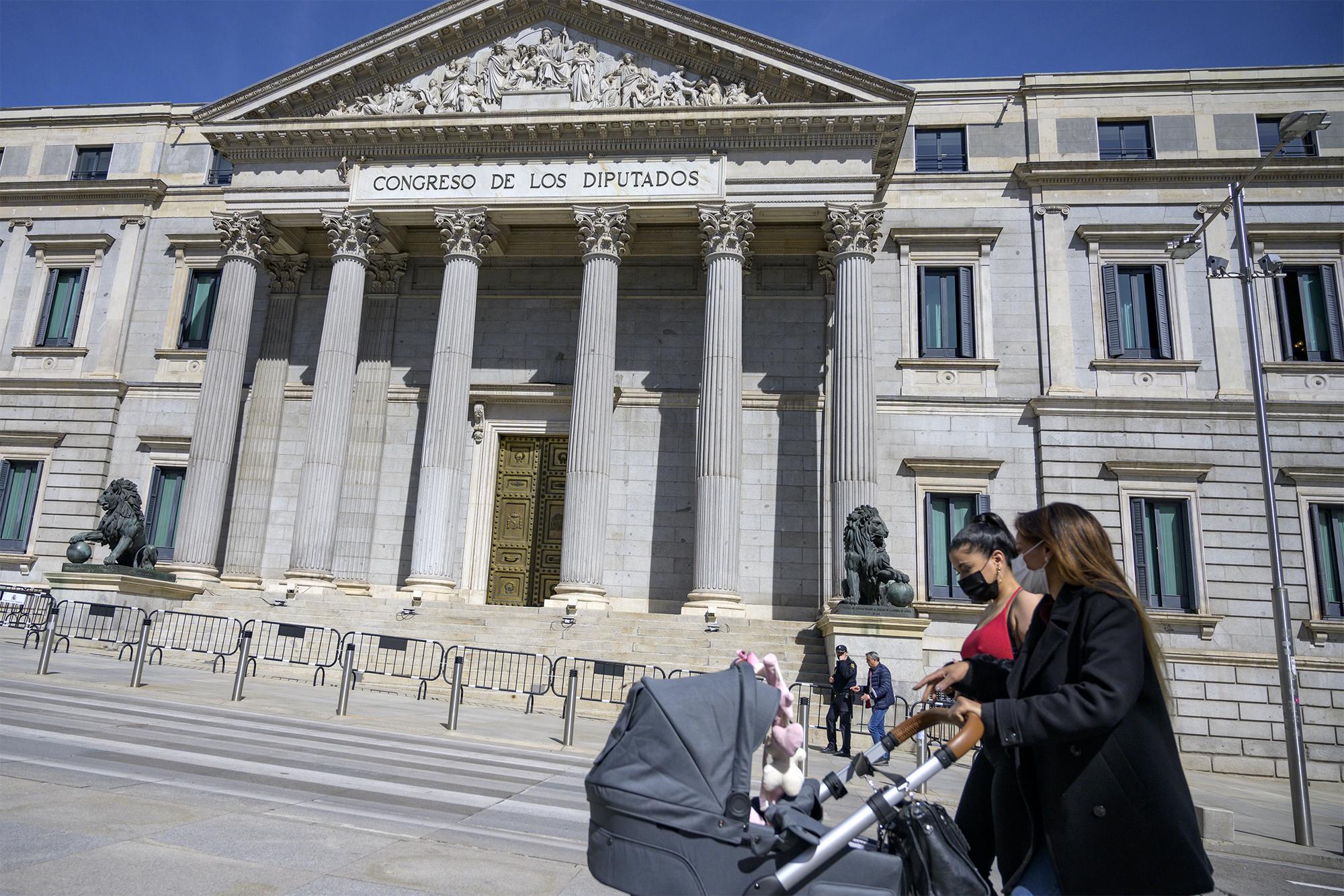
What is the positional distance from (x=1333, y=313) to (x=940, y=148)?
446 inches

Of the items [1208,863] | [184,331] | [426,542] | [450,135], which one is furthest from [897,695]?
[184,331]

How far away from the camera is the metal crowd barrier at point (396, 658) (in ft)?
63.2

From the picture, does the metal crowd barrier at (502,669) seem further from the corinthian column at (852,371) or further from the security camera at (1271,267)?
the security camera at (1271,267)

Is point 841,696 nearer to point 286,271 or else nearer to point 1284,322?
point 1284,322

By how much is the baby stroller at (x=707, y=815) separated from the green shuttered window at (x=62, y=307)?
1325 inches

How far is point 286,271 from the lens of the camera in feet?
96.9

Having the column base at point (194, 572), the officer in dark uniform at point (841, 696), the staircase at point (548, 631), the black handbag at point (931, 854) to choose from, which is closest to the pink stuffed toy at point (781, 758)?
the black handbag at point (931, 854)

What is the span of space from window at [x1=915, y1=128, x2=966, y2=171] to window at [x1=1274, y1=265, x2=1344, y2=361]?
918 centimetres

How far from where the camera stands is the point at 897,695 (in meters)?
19.0

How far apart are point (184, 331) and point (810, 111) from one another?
21.0 metres

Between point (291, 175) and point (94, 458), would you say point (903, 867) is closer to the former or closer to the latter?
point (291, 175)

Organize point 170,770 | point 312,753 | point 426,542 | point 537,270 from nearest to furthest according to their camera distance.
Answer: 1. point 170,770
2. point 312,753
3. point 426,542
4. point 537,270

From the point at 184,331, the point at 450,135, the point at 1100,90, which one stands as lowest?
the point at 184,331

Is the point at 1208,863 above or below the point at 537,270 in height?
below
